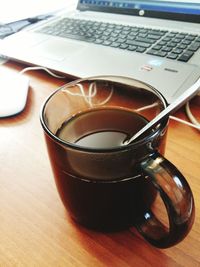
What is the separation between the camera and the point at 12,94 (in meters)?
0.47

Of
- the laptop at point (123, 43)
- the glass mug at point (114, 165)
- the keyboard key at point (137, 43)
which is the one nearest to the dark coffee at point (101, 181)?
the glass mug at point (114, 165)

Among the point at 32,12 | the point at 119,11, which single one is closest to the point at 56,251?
the point at 119,11

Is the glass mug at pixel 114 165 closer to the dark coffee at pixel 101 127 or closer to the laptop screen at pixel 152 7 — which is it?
the dark coffee at pixel 101 127

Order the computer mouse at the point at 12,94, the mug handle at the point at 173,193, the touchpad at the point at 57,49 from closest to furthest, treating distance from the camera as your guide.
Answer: the mug handle at the point at 173,193
the computer mouse at the point at 12,94
the touchpad at the point at 57,49

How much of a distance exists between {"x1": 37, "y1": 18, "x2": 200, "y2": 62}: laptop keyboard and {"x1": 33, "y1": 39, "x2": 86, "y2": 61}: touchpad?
2cm

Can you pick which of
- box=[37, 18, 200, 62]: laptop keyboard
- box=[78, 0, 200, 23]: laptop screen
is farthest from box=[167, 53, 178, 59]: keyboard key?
box=[78, 0, 200, 23]: laptop screen

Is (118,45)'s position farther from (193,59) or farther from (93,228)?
(93,228)

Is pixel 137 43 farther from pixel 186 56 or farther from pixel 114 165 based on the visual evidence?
pixel 114 165

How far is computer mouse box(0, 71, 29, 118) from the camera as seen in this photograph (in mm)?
454

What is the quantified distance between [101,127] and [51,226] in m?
0.11

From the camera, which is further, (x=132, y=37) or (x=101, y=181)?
(x=132, y=37)

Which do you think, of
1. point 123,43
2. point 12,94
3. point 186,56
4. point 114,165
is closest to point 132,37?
point 123,43

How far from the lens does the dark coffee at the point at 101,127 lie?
0.96 feet

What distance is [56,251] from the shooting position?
0.28 metres
